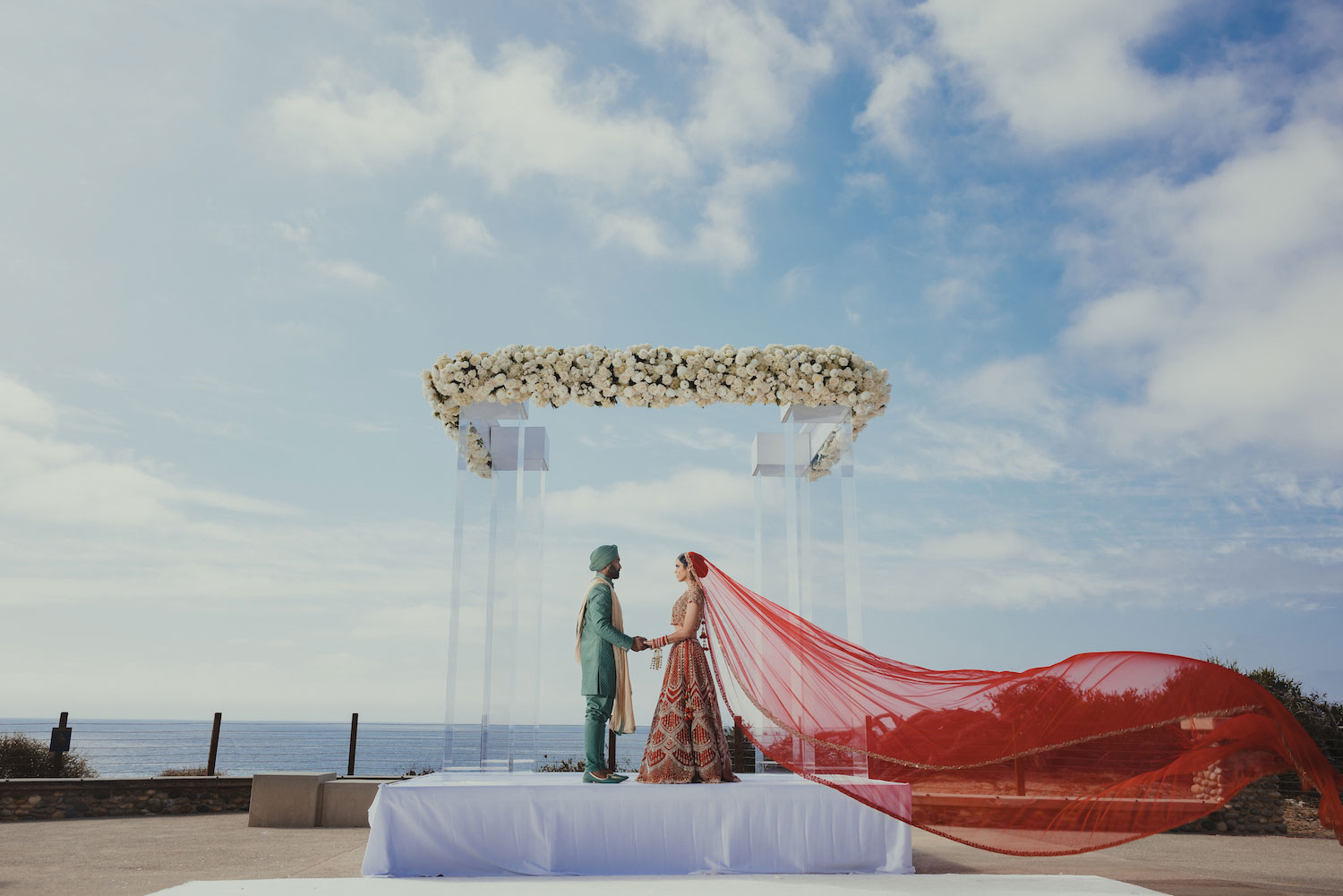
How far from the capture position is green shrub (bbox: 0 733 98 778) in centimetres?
1159

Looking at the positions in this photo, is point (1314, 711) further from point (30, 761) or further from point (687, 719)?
point (30, 761)

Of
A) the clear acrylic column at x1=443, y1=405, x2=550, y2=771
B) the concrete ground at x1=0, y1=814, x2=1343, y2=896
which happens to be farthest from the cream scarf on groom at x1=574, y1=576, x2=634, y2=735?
the concrete ground at x1=0, y1=814, x2=1343, y2=896

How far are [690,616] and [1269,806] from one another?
24.5ft

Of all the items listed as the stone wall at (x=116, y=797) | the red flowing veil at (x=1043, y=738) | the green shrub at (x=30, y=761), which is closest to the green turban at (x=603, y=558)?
the red flowing veil at (x=1043, y=738)

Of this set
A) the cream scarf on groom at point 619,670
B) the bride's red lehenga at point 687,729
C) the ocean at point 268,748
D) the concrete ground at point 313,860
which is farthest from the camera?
the ocean at point 268,748

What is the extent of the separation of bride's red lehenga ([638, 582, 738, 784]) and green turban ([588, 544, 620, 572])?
634mm

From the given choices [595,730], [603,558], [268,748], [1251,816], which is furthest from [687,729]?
[268,748]

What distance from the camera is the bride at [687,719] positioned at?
20.0 ft

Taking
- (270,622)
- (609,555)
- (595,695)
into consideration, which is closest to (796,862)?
(595,695)

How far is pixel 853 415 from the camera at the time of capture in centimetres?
731

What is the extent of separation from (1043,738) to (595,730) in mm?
2778

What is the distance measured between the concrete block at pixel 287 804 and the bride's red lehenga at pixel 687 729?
4.86 m

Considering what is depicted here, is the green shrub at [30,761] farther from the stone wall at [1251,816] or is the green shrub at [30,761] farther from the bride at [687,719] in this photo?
the stone wall at [1251,816]

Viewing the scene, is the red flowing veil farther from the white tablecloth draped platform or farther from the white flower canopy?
the white flower canopy
